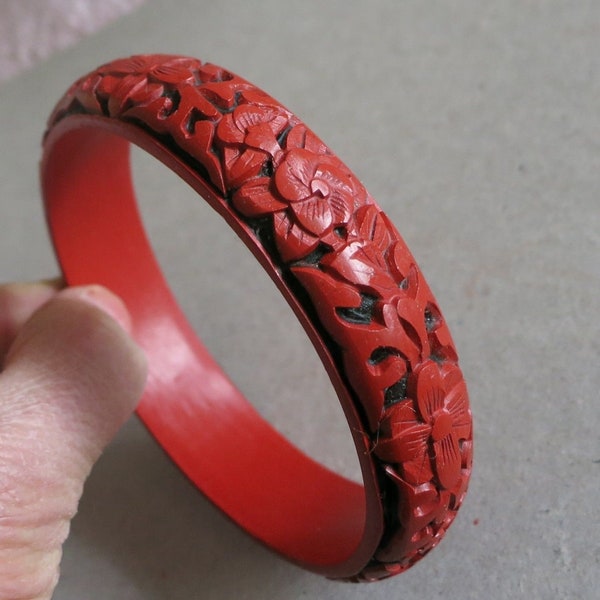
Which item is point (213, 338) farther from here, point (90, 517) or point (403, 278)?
point (403, 278)

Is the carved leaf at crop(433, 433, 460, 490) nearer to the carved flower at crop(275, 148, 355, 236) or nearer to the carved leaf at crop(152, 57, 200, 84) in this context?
the carved flower at crop(275, 148, 355, 236)

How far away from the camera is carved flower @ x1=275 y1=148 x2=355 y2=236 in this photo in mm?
480

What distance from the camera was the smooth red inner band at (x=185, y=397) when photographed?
0.67 meters

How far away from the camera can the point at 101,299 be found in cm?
72

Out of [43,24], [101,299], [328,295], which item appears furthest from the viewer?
[43,24]

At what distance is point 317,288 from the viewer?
0.47 metres

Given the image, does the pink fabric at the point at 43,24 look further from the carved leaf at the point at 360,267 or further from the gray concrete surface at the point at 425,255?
the carved leaf at the point at 360,267

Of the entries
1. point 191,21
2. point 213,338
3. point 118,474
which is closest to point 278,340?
point 213,338

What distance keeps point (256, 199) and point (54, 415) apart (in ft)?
0.89

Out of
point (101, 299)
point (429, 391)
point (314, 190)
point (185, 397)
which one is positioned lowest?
point (185, 397)

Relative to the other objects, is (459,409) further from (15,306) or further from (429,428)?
(15,306)

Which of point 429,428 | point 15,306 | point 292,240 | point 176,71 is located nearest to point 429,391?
point 429,428

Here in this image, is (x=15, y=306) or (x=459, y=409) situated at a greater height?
(x=459, y=409)

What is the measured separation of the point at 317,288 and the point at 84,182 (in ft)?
1.29
